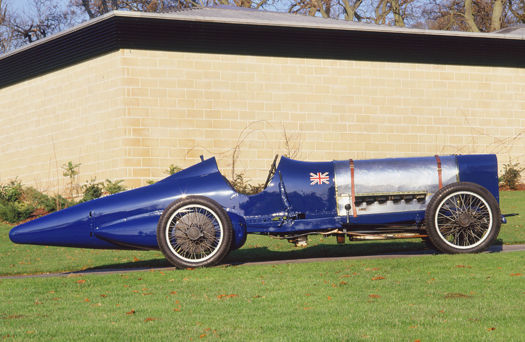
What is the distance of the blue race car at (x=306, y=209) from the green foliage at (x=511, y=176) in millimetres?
13071

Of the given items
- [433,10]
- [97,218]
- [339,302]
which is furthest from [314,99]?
[433,10]

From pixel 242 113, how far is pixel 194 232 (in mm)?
11444

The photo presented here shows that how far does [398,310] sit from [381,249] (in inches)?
213

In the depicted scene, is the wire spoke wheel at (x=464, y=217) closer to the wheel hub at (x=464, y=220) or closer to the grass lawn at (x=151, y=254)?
the wheel hub at (x=464, y=220)

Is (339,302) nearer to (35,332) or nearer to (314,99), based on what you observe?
(35,332)

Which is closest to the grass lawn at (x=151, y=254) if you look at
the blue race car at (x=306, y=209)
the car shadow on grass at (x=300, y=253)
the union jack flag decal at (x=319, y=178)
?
the car shadow on grass at (x=300, y=253)

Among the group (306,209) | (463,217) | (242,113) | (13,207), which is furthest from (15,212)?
(463,217)

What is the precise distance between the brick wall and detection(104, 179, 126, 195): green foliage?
0.93 feet

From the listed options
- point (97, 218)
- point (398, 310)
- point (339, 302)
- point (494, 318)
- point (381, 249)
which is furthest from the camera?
point (381, 249)

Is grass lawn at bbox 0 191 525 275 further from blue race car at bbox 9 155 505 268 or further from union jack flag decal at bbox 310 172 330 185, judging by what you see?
union jack flag decal at bbox 310 172 330 185

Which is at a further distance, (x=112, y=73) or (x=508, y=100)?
(x=508, y=100)

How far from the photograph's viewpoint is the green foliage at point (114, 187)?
18703mm

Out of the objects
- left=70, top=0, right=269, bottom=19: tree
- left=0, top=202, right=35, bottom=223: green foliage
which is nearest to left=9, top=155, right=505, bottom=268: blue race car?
left=0, top=202, right=35, bottom=223: green foliage

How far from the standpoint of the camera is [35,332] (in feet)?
19.2
